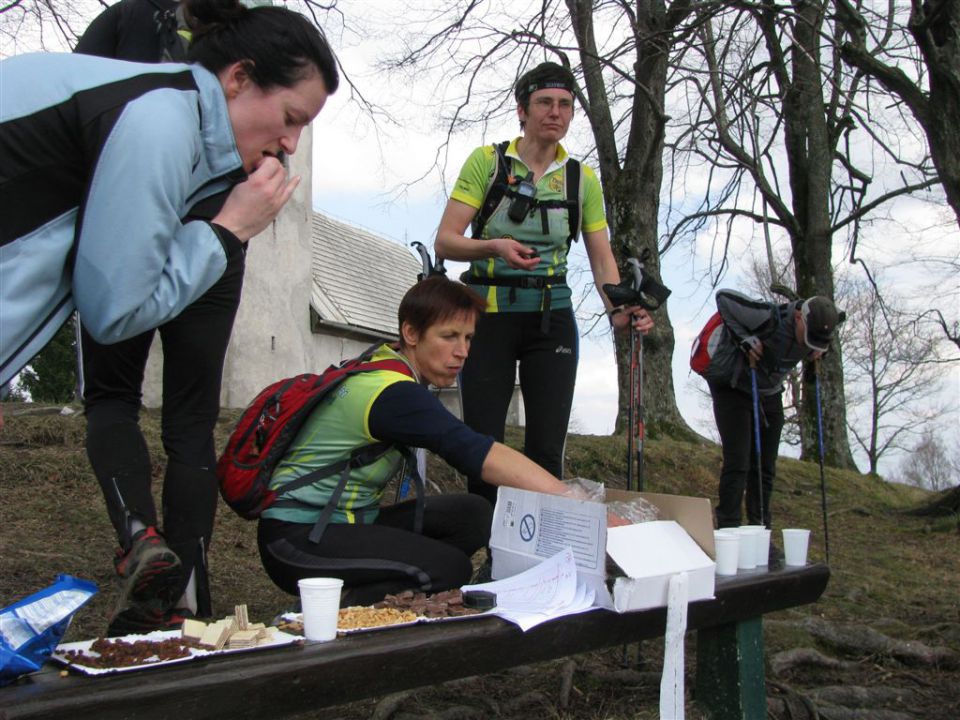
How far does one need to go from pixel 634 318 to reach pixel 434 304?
1206 millimetres

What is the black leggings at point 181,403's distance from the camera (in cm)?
257

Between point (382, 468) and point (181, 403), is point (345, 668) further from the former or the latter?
A: point (181, 403)

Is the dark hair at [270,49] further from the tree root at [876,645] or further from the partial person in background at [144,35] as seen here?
the tree root at [876,645]

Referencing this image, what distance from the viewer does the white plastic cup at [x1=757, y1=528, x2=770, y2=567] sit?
2.91m

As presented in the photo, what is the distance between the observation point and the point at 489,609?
2.13 meters

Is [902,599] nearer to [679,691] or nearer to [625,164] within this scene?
[679,691]

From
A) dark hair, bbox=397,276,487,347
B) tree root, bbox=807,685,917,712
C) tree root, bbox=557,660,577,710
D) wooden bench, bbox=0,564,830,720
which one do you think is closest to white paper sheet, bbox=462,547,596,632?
wooden bench, bbox=0,564,830,720

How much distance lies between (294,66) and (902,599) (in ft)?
16.3

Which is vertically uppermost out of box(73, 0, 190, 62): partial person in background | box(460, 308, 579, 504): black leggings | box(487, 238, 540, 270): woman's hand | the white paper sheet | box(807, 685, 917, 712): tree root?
box(73, 0, 190, 62): partial person in background

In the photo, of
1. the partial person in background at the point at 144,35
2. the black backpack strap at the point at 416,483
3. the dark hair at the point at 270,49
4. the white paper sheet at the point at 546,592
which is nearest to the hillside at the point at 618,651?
the white paper sheet at the point at 546,592

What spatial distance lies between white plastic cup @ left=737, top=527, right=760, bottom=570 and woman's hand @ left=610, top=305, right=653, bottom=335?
1.16 m

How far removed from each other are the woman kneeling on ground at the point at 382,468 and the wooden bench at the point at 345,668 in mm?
438

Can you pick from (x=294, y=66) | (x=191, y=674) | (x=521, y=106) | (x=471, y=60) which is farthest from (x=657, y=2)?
(x=191, y=674)

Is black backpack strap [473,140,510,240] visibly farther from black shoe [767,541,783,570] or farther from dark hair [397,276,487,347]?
black shoe [767,541,783,570]
